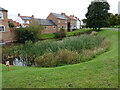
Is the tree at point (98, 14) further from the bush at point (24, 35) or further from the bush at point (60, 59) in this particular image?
the bush at point (60, 59)

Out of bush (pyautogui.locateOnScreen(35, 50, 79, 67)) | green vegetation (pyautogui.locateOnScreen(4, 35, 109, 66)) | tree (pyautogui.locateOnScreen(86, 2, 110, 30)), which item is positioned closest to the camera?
bush (pyautogui.locateOnScreen(35, 50, 79, 67))

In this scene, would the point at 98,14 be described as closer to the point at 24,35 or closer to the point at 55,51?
the point at 24,35

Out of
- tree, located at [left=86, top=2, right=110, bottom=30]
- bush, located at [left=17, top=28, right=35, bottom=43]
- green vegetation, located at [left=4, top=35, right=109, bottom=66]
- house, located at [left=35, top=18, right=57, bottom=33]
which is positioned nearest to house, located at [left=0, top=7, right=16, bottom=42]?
bush, located at [left=17, top=28, right=35, bottom=43]

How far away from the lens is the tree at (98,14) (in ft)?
110

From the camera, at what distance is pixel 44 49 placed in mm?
12953

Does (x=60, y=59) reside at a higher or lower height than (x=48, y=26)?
lower

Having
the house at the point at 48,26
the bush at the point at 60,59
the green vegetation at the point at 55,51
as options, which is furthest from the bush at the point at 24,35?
the bush at the point at 60,59

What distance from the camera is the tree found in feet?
110

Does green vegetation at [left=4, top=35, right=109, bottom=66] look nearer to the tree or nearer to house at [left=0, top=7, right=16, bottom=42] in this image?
house at [left=0, top=7, right=16, bottom=42]

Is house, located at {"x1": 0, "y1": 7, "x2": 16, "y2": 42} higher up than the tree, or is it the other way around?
the tree

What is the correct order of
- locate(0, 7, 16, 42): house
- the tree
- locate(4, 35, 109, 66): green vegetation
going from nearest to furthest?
locate(4, 35, 109, 66): green vegetation
locate(0, 7, 16, 42): house
the tree

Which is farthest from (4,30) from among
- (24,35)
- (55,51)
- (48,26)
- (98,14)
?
(98,14)

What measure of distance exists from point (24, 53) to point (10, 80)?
9207 mm

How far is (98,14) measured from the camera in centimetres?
3406
